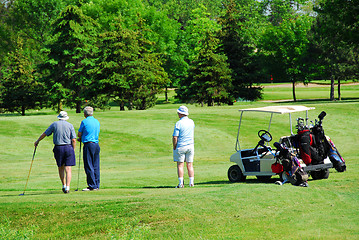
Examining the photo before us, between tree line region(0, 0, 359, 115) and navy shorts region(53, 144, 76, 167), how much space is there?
39.9 meters

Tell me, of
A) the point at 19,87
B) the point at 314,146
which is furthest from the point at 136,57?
the point at 314,146

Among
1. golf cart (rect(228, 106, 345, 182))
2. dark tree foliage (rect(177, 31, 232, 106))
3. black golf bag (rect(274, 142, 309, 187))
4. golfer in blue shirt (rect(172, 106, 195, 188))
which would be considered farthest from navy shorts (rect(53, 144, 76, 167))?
Answer: dark tree foliage (rect(177, 31, 232, 106))

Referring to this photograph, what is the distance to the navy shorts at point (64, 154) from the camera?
12297 millimetres

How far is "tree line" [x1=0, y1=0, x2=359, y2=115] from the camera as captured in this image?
174ft

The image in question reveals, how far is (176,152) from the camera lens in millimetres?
12445

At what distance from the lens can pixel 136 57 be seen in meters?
54.7

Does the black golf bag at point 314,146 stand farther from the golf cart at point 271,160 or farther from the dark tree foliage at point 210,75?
the dark tree foliage at point 210,75

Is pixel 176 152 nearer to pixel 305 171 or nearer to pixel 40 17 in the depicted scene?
pixel 305 171

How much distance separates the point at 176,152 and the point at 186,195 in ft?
6.65

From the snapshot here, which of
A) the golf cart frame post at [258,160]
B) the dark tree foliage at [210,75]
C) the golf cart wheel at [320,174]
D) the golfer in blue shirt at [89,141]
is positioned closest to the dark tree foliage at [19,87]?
the dark tree foliage at [210,75]

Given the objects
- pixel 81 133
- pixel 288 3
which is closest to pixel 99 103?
pixel 81 133

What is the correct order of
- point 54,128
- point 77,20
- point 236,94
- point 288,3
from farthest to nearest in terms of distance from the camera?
point 288,3 < point 236,94 < point 77,20 < point 54,128

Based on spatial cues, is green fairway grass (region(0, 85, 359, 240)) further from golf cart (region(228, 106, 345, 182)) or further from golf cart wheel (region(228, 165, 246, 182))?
golf cart wheel (region(228, 165, 246, 182))

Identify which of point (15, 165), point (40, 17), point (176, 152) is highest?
point (40, 17)
